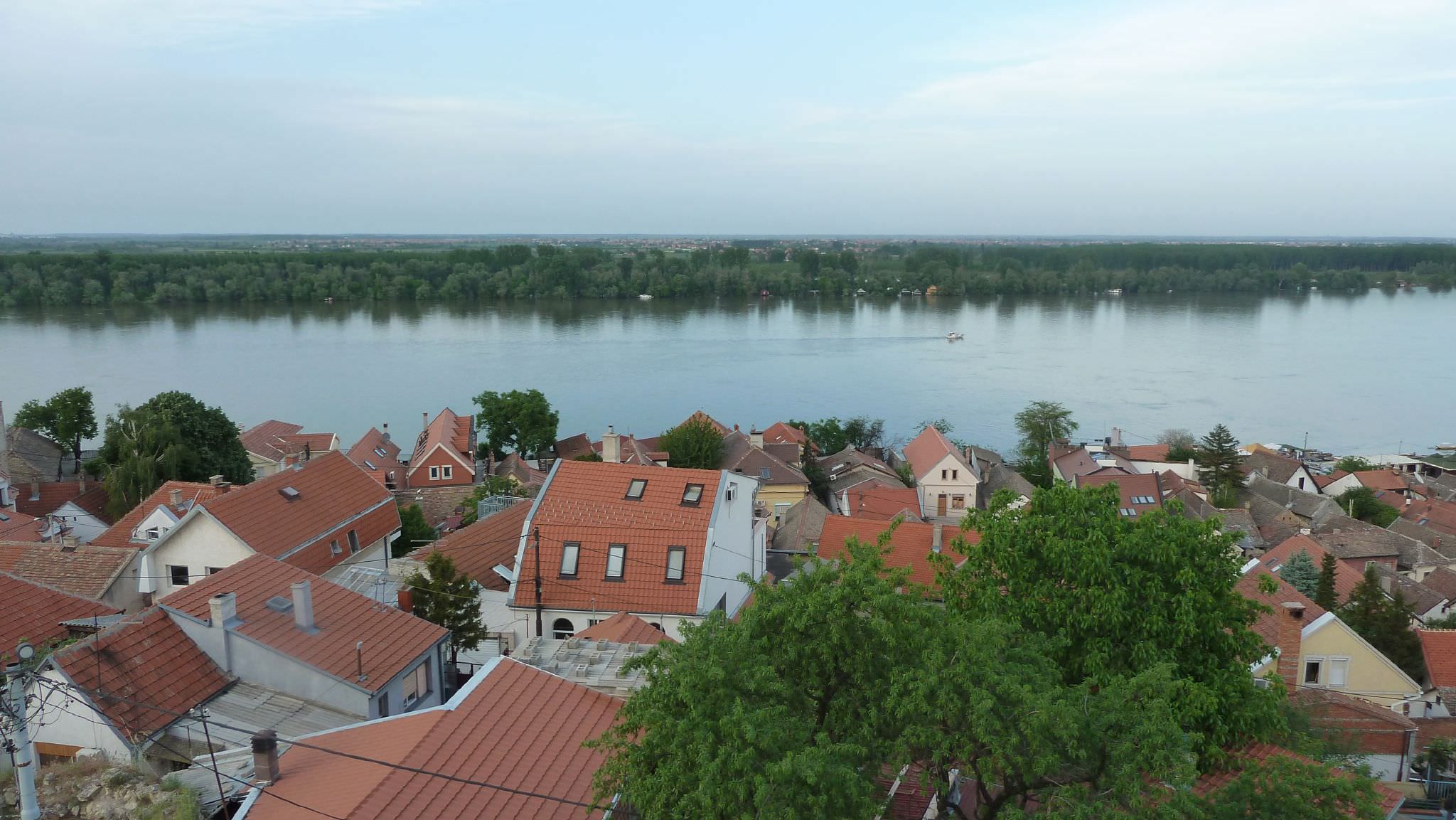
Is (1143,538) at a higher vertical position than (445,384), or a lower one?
higher

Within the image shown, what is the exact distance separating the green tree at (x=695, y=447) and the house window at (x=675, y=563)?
1798cm

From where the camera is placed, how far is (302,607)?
10.7m

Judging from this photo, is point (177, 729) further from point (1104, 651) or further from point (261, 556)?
point (1104, 651)

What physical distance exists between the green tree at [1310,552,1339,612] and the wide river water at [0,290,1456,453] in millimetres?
29555

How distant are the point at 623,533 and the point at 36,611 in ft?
24.5

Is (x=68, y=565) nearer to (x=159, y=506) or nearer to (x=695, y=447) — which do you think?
(x=159, y=506)

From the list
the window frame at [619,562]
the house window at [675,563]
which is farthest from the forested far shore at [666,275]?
the house window at [675,563]

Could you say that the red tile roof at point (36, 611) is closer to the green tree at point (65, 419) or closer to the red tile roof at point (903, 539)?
the red tile roof at point (903, 539)

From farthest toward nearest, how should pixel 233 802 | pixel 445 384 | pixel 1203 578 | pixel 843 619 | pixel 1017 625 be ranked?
pixel 445 384, pixel 1203 578, pixel 1017 625, pixel 233 802, pixel 843 619

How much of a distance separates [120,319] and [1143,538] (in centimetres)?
9888

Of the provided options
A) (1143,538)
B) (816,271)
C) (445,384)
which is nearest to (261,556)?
(1143,538)

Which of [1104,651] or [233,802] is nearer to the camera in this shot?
[233,802]

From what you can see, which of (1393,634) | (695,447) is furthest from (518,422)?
(1393,634)

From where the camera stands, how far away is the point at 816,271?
137125mm
